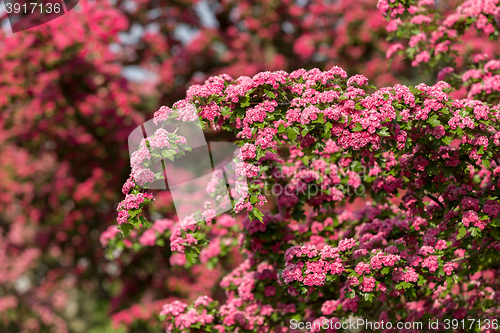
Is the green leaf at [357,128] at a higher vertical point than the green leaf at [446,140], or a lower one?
higher

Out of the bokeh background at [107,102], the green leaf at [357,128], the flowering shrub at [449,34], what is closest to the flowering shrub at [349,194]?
the green leaf at [357,128]

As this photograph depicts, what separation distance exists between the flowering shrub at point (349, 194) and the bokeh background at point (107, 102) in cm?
526

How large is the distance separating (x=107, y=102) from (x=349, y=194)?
7146 mm

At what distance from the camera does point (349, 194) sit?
18.2 ft

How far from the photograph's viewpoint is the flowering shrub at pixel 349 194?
3.83m

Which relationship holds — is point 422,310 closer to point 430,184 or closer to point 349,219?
point 349,219

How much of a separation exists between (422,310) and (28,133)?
949 centimetres

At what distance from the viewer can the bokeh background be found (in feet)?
32.3

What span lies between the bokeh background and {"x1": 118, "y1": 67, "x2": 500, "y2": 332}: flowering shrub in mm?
5262

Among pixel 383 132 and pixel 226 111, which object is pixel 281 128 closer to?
pixel 226 111

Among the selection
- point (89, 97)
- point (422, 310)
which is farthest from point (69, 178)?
point (422, 310)

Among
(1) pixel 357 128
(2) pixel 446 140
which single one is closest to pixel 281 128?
(1) pixel 357 128

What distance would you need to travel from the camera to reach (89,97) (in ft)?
34.8

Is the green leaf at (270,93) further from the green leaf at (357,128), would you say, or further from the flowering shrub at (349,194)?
the green leaf at (357,128)
